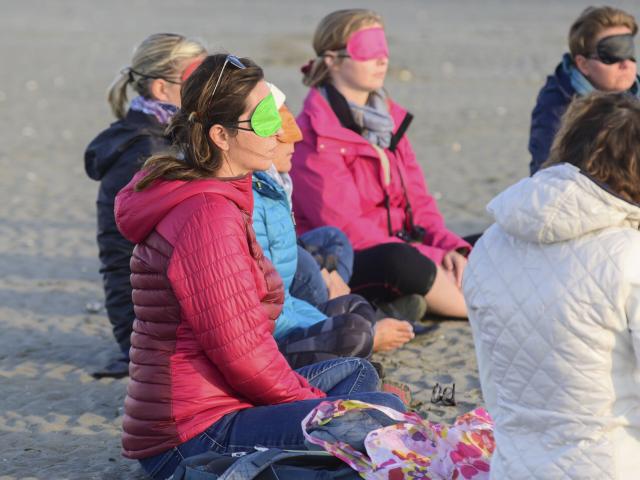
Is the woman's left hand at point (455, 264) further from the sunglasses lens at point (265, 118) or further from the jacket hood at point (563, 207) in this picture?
the jacket hood at point (563, 207)

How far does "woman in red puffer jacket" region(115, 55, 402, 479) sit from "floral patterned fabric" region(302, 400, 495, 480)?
26cm

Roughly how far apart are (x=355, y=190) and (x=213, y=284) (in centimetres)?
289

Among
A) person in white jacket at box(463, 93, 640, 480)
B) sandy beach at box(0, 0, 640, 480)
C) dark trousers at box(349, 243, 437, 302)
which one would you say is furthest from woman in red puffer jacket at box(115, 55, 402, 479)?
dark trousers at box(349, 243, 437, 302)

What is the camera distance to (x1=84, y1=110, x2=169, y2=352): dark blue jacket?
18.9ft

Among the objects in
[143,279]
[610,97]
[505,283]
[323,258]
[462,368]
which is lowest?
[462,368]

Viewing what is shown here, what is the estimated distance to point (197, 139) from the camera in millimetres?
4105

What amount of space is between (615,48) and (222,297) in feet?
12.4

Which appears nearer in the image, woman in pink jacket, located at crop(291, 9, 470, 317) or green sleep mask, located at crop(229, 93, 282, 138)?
green sleep mask, located at crop(229, 93, 282, 138)

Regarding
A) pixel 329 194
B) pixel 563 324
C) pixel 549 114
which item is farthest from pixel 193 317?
pixel 549 114

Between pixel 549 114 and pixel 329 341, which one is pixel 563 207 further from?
pixel 549 114

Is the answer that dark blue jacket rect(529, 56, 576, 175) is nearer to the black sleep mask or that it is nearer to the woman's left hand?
the black sleep mask

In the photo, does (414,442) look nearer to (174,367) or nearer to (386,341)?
(174,367)

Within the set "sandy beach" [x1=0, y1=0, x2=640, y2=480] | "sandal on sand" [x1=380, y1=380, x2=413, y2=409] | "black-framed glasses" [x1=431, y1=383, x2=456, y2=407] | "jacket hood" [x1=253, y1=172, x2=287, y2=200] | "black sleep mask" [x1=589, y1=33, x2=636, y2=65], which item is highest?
"black sleep mask" [x1=589, y1=33, x2=636, y2=65]

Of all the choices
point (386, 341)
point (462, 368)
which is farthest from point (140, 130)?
point (462, 368)
